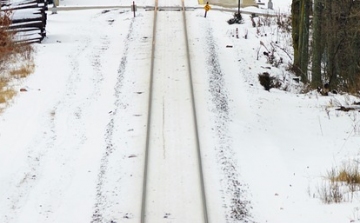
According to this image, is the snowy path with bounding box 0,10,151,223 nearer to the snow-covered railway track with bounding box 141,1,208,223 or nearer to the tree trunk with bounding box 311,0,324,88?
the snow-covered railway track with bounding box 141,1,208,223

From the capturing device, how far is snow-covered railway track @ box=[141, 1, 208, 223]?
12.4m

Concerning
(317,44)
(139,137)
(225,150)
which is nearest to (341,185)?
(225,150)

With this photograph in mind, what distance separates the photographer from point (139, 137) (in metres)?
15.9

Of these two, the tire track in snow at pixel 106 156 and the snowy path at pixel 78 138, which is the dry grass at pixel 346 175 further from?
the tire track in snow at pixel 106 156

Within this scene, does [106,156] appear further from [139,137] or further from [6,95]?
[6,95]

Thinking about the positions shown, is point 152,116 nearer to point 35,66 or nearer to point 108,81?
point 108,81

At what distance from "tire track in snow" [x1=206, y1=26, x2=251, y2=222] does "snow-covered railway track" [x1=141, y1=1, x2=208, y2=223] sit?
20.3 inches

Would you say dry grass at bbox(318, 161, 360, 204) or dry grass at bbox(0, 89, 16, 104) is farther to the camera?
dry grass at bbox(0, 89, 16, 104)

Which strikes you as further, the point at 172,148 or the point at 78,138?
the point at 78,138

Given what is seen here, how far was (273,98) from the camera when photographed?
65.7 ft

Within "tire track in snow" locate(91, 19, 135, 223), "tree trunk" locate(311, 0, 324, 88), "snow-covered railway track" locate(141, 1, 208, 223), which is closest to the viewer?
"tire track in snow" locate(91, 19, 135, 223)

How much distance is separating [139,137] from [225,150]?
7.10 ft

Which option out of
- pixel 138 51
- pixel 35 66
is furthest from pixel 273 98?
pixel 35 66

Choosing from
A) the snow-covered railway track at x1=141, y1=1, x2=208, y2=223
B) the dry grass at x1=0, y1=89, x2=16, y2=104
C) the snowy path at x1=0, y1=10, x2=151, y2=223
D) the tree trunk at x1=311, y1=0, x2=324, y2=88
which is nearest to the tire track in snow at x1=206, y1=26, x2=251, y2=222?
the snow-covered railway track at x1=141, y1=1, x2=208, y2=223
